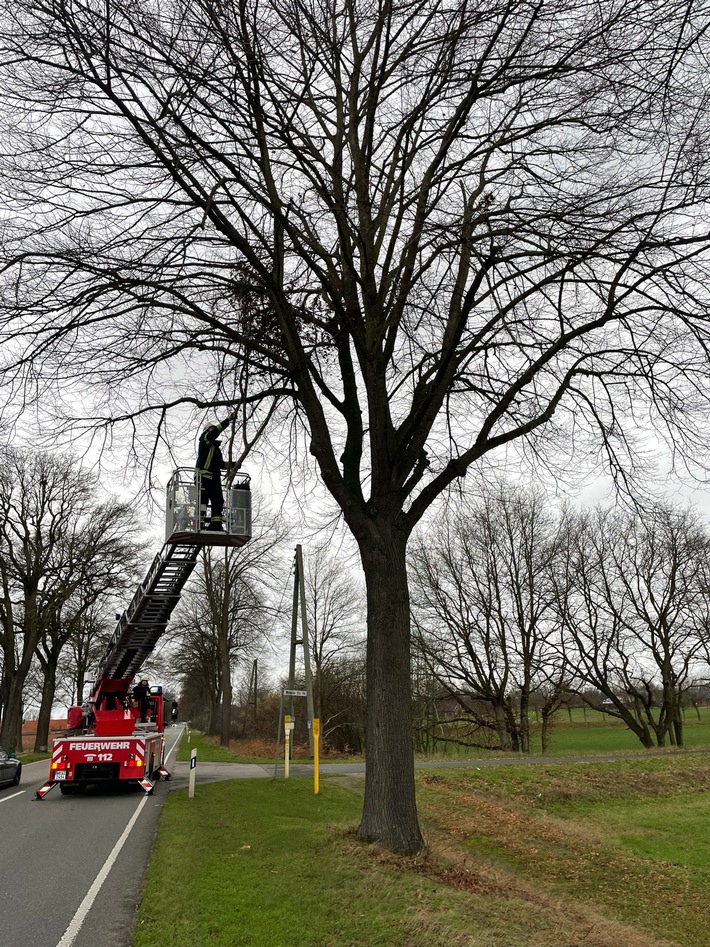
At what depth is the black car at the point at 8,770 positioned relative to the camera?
19078 millimetres

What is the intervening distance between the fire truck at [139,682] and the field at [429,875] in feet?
7.29

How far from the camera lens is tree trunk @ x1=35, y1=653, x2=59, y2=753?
1553 inches

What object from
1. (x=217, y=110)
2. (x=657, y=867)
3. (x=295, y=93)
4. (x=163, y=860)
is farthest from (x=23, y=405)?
(x=657, y=867)

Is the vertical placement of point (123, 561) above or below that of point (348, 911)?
above

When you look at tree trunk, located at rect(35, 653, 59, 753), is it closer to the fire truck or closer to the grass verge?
the fire truck

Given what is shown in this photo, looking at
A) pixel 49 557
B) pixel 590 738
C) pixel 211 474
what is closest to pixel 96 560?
pixel 49 557

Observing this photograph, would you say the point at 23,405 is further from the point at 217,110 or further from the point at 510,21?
the point at 510,21

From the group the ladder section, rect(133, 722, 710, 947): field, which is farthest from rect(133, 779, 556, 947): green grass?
the ladder section

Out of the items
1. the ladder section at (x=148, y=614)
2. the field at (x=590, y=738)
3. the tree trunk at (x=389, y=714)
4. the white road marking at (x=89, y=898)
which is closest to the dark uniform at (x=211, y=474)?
the ladder section at (x=148, y=614)

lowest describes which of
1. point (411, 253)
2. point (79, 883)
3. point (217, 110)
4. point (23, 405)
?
point (79, 883)

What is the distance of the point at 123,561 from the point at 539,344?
2611cm

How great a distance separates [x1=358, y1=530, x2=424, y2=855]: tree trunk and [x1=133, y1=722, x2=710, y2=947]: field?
0.34 metres

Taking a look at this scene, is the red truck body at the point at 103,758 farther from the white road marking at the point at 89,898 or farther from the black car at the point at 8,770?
the white road marking at the point at 89,898

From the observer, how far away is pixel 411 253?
32.4ft
